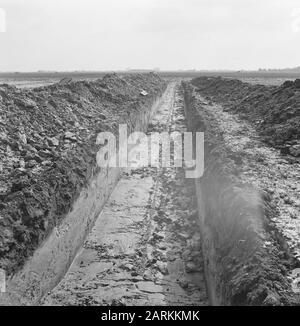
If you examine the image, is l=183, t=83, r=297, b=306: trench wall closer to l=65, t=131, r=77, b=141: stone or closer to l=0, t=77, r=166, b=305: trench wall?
l=0, t=77, r=166, b=305: trench wall

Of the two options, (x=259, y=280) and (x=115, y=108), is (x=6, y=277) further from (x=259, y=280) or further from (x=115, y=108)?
(x=115, y=108)

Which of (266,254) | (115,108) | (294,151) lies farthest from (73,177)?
(115,108)

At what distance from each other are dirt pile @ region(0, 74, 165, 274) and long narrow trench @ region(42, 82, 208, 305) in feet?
2.95

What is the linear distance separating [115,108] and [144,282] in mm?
9879

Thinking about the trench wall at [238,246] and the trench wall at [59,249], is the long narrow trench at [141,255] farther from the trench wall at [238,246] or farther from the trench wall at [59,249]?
the trench wall at [238,246]

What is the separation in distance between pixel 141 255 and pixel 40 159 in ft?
8.78

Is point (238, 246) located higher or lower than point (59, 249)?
higher

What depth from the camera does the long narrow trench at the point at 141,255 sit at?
4.98 m

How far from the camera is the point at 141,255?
19.6 feet

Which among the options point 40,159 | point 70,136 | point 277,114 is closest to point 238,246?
point 40,159

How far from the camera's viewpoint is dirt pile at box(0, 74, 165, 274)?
15.3 feet

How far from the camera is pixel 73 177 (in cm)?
639

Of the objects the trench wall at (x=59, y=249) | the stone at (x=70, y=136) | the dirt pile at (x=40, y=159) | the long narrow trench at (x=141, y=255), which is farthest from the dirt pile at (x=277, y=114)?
the stone at (x=70, y=136)

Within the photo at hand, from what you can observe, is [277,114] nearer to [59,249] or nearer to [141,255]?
[141,255]
